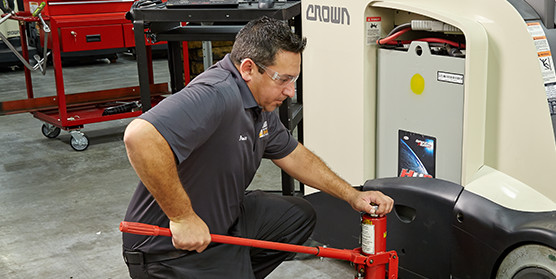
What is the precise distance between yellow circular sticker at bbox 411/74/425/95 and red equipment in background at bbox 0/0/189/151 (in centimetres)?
322

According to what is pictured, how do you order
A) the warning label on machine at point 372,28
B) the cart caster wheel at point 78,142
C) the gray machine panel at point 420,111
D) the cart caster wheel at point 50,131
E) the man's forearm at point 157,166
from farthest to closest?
the cart caster wheel at point 50,131, the cart caster wheel at point 78,142, the warning label on machine at point 372,28, the gray machine panel at point 420,111, the man's forearm at point 157,166

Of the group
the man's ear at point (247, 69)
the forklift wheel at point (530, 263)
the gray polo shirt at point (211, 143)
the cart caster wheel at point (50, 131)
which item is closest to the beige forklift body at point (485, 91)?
the forklift wheel at point (530, 263)

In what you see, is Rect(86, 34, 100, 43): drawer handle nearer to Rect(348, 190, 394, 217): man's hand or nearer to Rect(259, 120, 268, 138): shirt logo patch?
Rect(259, 120, 268, 138): shirt logo patch

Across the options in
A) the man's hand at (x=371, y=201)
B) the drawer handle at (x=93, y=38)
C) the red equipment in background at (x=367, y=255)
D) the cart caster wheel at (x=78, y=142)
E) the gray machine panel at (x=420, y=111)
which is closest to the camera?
the red equipment in background at (x=367, y=255)

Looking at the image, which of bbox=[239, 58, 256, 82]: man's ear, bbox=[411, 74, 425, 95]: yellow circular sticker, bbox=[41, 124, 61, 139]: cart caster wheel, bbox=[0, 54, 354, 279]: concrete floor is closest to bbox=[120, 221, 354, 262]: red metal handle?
bbox=[239, 58, 256, 82]: man's ear

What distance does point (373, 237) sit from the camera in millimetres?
2129

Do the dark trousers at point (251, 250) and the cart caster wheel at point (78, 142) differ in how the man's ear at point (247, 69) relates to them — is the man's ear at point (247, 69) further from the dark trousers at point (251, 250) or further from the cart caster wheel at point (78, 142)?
the cart caster wheel at point (78, 142)

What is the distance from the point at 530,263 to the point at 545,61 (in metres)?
0.64

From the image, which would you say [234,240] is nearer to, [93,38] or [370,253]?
[370,253]

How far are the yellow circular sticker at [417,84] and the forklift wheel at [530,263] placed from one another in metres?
0.64

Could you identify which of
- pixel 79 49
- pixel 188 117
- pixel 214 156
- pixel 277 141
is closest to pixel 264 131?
pixel 277 141

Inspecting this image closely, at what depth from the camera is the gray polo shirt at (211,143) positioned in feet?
5.97

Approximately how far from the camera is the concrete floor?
3.00 metres

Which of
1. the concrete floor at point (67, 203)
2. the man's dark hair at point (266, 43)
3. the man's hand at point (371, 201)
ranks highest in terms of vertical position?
the man's dark hair at point (266, 43)
